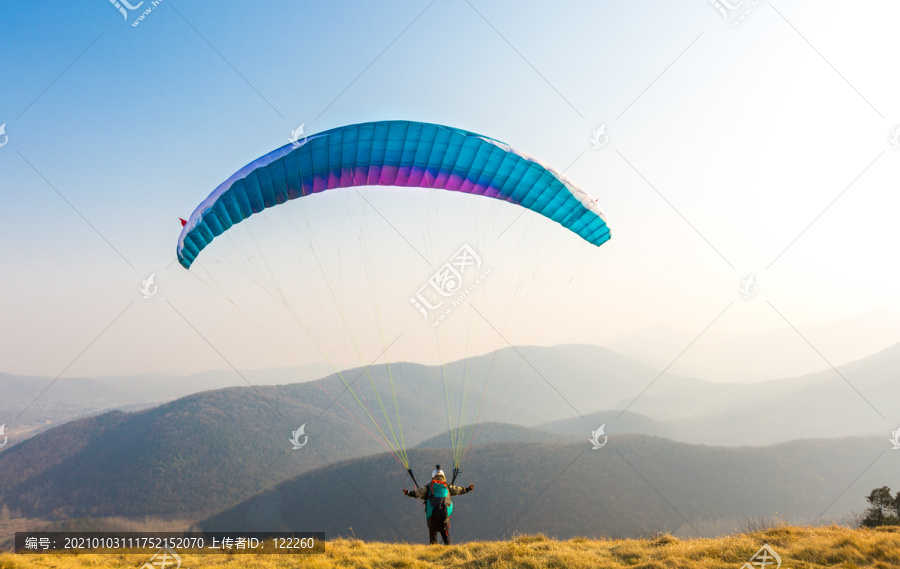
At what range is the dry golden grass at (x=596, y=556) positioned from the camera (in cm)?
870

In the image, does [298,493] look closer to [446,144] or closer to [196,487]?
[196,487]

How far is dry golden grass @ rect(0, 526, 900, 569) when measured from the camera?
870 cm

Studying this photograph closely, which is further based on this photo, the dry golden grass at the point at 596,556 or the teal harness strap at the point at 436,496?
the teal harness strap at the point at 436,496

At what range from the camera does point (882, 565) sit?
819 cm

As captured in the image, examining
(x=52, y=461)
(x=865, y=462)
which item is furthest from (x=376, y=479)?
(x=52, y=461)

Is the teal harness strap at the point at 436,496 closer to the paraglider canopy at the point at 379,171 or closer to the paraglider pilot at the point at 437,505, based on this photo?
the paraglider pilot at the point at 437,505

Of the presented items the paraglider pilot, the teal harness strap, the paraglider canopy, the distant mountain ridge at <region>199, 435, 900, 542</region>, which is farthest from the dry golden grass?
the distant mountain ridge at <region>199, 435, 900, 542</region>

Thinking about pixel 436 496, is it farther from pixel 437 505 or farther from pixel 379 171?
pixel 379 171

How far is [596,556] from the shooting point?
963 cm

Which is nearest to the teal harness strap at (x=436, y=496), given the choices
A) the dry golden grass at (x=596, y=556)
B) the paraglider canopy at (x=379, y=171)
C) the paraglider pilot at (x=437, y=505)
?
the paraglider pilot at (x=437, y=505)

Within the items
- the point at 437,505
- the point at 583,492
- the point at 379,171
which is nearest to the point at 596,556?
the point at 437,505

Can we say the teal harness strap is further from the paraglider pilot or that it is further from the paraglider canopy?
the paraglider canopy

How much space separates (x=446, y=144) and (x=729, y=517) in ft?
442

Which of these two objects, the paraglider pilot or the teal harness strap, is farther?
the teal harness strap
